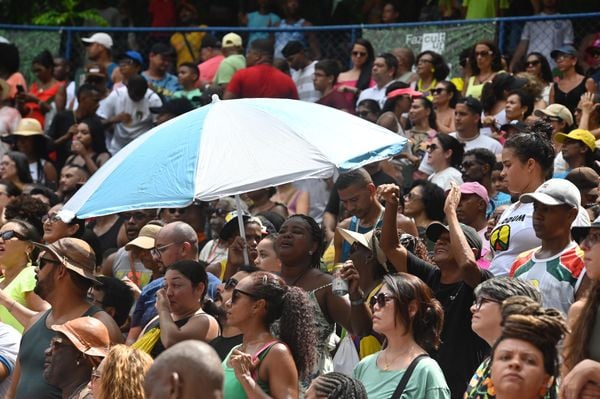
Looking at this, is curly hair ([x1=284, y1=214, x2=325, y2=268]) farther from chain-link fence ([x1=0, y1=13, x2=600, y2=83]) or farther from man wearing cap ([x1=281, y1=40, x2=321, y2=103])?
man wearing cap ([x1=281, y1=40, x2=321, y2=103])

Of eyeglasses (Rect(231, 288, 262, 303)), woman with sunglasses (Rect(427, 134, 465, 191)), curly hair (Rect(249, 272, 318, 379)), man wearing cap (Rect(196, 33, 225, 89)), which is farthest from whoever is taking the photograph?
man wearing cap (Rect(196, 33, 225, 89))

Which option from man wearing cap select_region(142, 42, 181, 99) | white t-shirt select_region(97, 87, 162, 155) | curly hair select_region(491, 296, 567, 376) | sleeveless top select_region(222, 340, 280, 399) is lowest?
white t-shirt select_region(97, 87, 162, 155)

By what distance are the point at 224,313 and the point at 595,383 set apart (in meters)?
2.98

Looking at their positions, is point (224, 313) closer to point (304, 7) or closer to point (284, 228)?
point (284, 228)

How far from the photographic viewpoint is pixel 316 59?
15.7 meters

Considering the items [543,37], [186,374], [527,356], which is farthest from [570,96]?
[186,374]

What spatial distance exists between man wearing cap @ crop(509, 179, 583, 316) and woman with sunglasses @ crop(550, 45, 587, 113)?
16.7 feet

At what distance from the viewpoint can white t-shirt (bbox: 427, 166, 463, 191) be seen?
1103 cm

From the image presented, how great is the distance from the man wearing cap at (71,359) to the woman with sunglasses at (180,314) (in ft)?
2.03

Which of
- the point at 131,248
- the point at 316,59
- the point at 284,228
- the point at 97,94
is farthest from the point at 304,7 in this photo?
the point at 284,228

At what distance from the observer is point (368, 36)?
50.2 ft

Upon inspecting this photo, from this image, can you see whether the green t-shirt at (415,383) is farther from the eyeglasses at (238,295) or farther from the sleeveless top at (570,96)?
the sleeveless top at (570,96)

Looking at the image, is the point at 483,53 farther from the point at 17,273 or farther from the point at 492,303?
the point at 492,303

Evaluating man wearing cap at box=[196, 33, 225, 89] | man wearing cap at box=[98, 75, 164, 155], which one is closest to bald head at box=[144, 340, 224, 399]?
man wearing cap at box=[98, 75, 164, 155]
